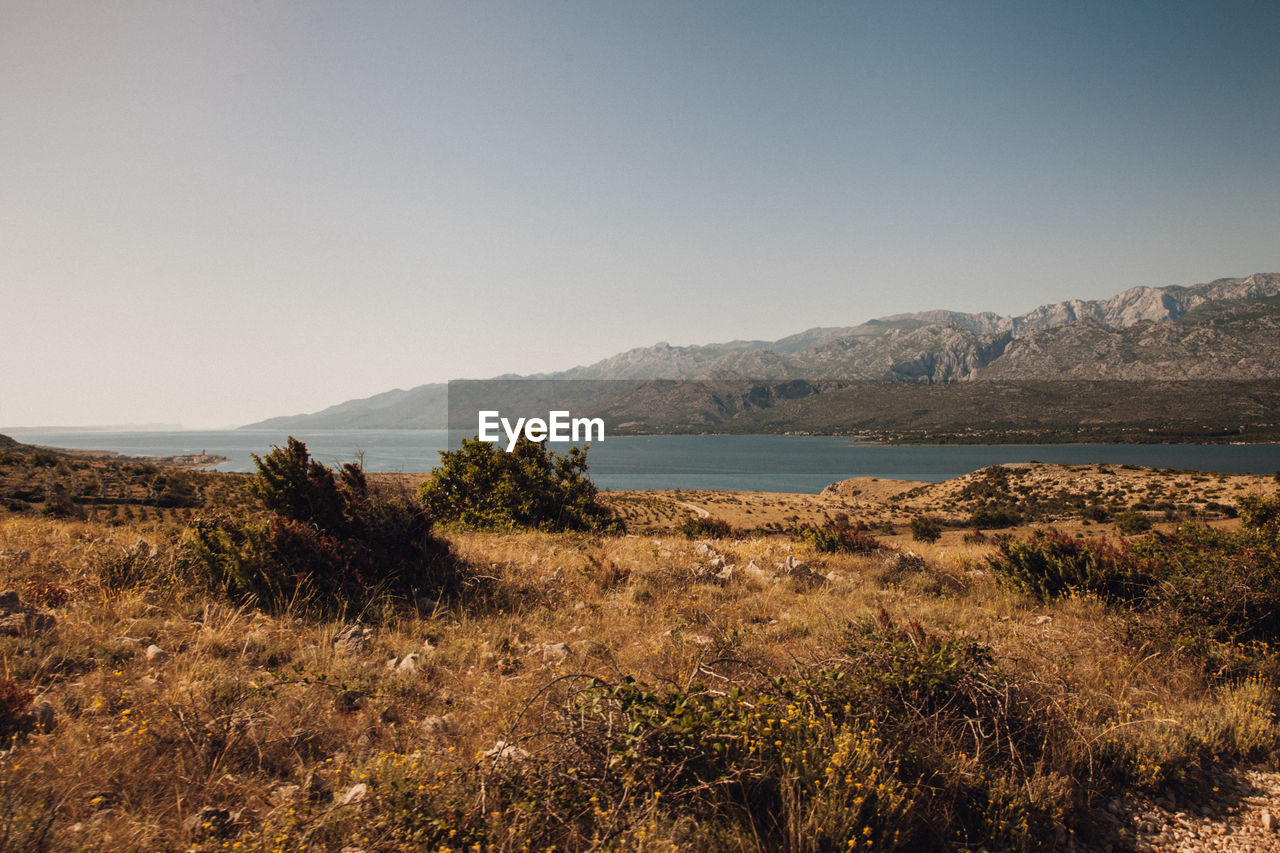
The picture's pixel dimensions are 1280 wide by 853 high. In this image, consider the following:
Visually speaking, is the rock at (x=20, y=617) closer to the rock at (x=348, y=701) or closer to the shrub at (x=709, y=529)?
the rock at (x=348, y=701)

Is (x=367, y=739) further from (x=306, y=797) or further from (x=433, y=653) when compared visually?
(x=433, y=653)

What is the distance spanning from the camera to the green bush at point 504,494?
18328 mm

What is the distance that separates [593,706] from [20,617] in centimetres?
543

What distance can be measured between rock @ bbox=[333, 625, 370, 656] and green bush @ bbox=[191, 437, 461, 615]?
0.75 meters

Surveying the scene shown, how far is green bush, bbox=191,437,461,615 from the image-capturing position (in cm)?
654

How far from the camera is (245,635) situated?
17.2ft

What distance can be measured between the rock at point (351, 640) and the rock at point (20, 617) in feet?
8.07

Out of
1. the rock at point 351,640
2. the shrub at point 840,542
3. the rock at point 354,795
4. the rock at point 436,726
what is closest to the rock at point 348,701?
the rock at point 436,726

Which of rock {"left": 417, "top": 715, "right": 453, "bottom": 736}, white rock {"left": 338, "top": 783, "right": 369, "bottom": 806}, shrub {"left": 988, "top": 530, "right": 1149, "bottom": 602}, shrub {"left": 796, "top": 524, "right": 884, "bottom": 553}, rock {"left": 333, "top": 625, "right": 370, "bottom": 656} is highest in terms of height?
white rock {"left": 338, "top": 783, "right": 369, "bottom": 806}

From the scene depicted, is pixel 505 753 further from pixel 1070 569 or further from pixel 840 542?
pixel 840 542

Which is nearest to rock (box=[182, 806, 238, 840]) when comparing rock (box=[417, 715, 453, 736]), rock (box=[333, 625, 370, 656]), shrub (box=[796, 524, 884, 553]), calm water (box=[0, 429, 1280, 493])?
rock (box=[417, 715, 453, 736])

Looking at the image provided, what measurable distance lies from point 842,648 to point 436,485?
17122 millimetres

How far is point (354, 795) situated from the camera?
3.03 meters

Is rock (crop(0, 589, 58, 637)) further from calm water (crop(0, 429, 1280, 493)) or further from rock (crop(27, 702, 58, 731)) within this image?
calm water (crop(0, 429, 1280, 493))
